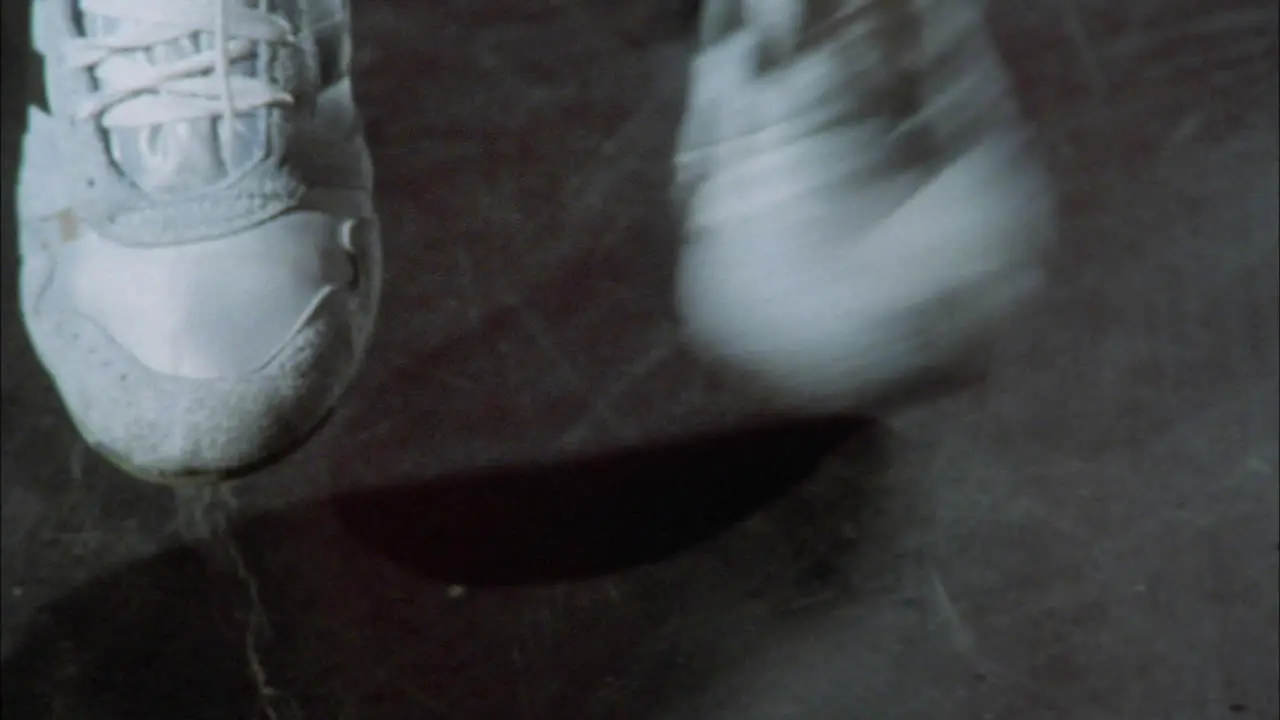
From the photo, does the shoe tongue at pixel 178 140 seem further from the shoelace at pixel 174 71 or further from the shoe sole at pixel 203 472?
the shoe sole at pixel 203 472

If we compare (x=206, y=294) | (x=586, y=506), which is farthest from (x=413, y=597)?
(x=206, y=294)

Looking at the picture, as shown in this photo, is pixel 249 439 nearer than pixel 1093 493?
Yes

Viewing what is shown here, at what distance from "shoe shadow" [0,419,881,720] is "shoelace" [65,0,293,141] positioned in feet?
0.83

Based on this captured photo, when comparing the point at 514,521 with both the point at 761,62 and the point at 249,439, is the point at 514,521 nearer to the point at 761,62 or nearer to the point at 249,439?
the point at 249,439

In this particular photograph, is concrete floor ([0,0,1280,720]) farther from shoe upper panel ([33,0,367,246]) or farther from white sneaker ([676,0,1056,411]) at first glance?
shoe upper panel ([33,0,367,246])

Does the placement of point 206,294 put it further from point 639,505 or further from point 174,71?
point 639,505

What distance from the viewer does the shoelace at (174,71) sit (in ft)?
1.97

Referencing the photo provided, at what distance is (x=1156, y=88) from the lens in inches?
31.2

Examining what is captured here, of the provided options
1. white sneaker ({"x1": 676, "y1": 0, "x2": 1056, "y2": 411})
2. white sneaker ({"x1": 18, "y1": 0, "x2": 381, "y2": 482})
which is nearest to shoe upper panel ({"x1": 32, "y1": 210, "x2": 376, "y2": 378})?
white sneaker ({"x1": 18, "y1": 0, "x2": 381, "y2": 482})

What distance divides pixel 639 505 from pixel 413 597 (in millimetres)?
150

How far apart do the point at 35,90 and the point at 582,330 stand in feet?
1.30

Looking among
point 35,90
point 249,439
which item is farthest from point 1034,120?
point 35,90

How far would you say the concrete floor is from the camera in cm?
72

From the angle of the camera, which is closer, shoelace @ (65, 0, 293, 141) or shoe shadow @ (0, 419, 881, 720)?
shoelace @ (65, 0, 293, 141)
